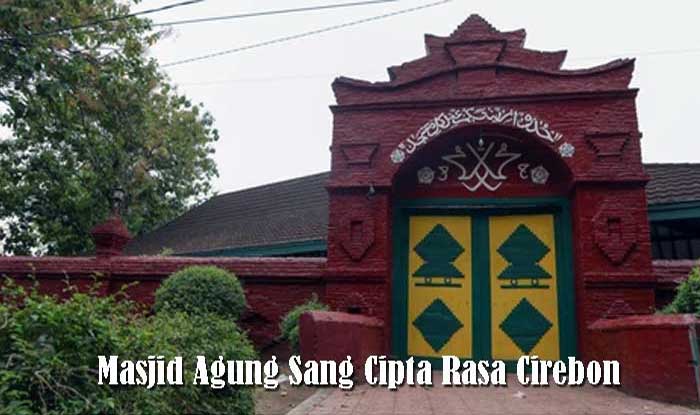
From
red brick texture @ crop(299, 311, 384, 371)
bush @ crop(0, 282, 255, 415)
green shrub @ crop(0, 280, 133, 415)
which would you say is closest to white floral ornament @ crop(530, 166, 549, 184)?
red brick texture @ crop(299, 311, 384, 371)

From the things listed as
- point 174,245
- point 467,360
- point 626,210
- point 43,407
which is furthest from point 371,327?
point 174,245

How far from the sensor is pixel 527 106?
8359 mm

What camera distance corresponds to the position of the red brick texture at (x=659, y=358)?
5434 millimetres

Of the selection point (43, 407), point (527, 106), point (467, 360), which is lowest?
point (467, 360)

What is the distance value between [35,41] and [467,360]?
29.5 feet

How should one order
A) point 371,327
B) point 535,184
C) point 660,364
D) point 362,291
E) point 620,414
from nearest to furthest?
1. point 620,414
2. point 660,364
3. point 371,327
4. point 362,291
5. point 535,184

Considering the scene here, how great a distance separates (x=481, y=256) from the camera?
860 cm

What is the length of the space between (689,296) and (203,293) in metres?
5.95

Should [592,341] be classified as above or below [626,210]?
below

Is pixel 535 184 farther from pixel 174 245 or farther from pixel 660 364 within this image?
pixel 174 245

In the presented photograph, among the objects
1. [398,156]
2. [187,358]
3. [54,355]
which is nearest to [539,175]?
[398,156]

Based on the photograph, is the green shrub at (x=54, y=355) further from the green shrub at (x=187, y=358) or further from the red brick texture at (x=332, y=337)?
the red brick texture at (x=332, y=337)

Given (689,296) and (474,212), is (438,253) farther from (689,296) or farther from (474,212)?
(689,296)

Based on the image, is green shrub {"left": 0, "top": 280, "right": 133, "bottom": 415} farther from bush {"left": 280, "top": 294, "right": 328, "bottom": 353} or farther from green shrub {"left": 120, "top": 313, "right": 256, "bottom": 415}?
bush {"left": 280, "top": 294, "right": 328, "bottom": 353}
